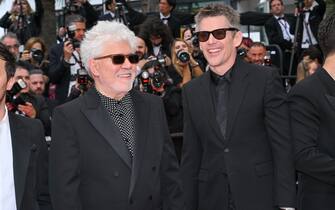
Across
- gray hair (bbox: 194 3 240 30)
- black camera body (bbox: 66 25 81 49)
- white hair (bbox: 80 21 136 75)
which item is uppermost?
gray hair (bbox: 194 3 240 30)

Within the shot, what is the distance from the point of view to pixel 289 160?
3469mm

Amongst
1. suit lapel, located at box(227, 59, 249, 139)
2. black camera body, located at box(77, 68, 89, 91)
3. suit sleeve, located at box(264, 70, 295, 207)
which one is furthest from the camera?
black camera body, located at box(77, 68, 89, 91)

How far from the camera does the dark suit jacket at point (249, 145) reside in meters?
3.46

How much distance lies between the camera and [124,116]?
11.0ft

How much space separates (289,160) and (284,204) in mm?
257

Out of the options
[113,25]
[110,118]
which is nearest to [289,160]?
[110,118]

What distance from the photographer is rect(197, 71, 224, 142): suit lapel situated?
3593mm

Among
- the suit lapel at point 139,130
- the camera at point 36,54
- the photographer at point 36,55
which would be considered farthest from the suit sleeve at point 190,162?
the camera at point 36,54

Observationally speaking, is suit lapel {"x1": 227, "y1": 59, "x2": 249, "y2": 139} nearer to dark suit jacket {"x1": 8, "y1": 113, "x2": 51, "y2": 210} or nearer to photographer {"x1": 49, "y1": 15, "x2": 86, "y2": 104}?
dark suit jacket {"x1": 8, "y1": 113, "x2": 51, "y2": 210}

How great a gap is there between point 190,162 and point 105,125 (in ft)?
2.48

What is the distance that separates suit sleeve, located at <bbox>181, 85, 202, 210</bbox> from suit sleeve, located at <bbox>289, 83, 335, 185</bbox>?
743mm

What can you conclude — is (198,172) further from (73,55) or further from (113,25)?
(73,55)

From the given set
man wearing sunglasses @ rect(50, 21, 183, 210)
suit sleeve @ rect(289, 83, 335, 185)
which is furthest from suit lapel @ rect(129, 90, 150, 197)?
suit sleeve @ rect(289, 83, 335, 185)

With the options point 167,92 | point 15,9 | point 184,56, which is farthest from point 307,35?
point 15,9
